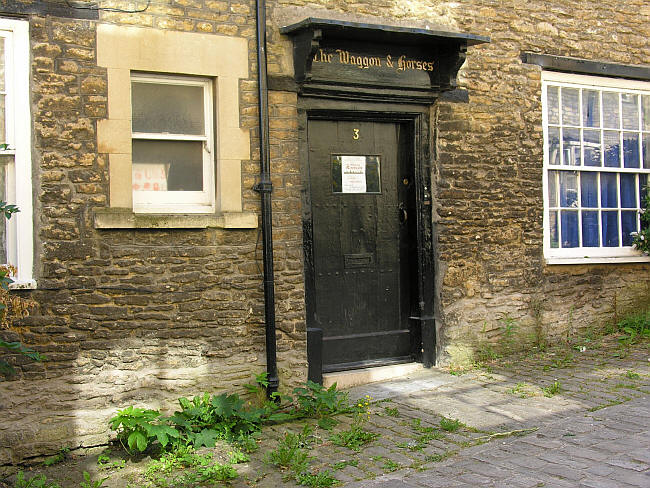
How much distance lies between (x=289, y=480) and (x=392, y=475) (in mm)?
680

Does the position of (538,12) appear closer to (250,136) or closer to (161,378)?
(250,136)

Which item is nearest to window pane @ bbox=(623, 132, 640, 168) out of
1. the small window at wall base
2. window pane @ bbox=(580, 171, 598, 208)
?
window pane @ bbox=(580, 171, 598, 208)

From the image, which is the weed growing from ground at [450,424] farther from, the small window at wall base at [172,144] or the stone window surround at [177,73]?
the small window at wall base at [172,144]

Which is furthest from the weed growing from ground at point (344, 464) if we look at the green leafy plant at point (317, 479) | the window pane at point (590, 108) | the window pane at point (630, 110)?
the window pane at point (630, 110)

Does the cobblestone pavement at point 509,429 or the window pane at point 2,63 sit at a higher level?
the window pane at point 2,63

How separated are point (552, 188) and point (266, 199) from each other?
12.4 ft

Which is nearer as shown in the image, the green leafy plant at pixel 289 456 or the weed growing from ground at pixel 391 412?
the green leafy plant at pixel 289 456

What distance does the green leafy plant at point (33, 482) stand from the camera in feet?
15.5

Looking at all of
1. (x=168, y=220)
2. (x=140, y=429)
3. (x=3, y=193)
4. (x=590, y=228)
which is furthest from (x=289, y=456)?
Answer: (x=590, y=228)

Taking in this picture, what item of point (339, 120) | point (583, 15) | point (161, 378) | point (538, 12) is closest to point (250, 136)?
point (339, 120)

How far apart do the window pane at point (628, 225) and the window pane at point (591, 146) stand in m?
0.79

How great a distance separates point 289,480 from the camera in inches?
183

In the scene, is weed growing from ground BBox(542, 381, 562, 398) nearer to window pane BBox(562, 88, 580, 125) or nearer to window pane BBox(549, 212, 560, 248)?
window pane BBox(549, 212, 560, 248)

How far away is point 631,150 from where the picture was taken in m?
Result: 8.85
